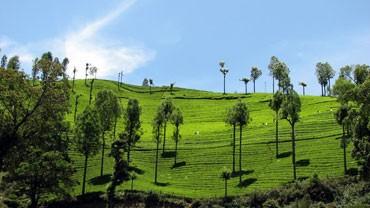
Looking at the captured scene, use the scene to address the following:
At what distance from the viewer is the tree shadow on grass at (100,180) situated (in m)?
93.7

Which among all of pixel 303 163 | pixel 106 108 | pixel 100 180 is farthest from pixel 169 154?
pixel 303 163

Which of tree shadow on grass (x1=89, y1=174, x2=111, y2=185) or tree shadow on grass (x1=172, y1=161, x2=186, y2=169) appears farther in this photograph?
tree shadow on grass (x1=172, y1=161, x2=186, y2=169)

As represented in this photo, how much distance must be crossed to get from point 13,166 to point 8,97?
4.29m

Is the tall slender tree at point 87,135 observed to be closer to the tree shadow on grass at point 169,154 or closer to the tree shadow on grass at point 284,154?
the tree shadow on grass at point 169,154

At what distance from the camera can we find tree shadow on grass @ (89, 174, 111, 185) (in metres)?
93.7

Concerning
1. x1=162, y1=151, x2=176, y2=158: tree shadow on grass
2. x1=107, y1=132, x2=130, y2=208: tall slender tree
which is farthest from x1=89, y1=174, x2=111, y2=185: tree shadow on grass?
x1=107, y1=132, x2=130, y2=208: tall slender tree

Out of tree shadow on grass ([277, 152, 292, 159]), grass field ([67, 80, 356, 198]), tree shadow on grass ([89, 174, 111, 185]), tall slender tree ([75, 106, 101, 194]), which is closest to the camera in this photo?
grass field ([67, 80, 356, 198])

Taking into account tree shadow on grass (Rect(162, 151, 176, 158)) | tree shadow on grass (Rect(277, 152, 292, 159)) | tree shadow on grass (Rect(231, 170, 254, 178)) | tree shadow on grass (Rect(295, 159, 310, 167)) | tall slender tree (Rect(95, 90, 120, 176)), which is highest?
tall slender tree (Rect(95, 90, 120, 176))

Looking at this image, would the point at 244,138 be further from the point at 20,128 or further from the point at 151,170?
the point at 20,128

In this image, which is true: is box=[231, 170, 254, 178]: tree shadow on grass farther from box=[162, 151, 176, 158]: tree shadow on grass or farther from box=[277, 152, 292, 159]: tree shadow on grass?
box=[162, 151, 176, 158]: tree shadow on grass

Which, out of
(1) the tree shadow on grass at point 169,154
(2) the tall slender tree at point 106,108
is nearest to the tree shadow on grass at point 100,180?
(2) the tall slender tree at point 106,108

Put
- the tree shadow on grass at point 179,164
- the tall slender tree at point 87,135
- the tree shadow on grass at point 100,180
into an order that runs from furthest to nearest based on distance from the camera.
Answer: the tree shadow on grass at point 179,164, the tree shadow on grass at point 100,180, the tall slender tree at point 87,135

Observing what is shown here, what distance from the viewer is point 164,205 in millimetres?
81812

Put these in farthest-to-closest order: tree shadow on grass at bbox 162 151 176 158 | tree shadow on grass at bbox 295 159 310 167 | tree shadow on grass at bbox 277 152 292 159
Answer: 1. tree shadow on grass at bbox 162 151 176 158
2. tree shadow on grass at bbox 277 152 292 159
3. tree shadow on grass at bbox 295 159 310 167
